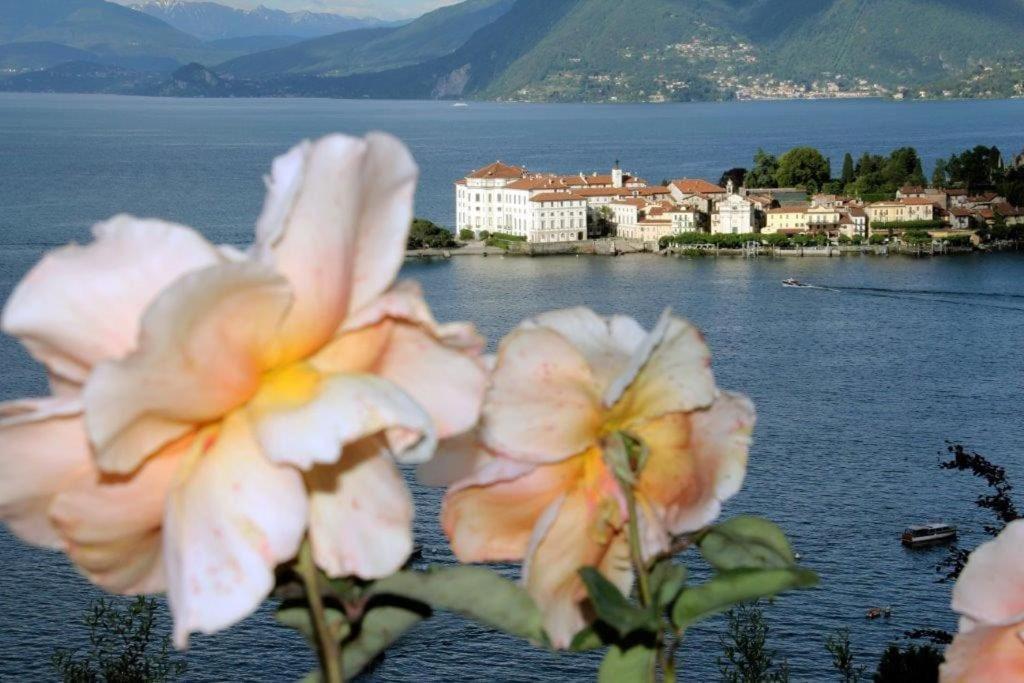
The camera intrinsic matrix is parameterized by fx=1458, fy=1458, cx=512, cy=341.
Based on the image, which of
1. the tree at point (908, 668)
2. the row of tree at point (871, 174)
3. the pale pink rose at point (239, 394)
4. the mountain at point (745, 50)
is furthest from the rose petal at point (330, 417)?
the mountain at point (745, 50)

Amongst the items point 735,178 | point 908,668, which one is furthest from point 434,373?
point 735,178

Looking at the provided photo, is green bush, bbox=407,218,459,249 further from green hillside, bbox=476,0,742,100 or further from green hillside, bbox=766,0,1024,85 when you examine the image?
green hillside, bbox=766,0,1024,85

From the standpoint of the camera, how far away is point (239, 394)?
0.33m

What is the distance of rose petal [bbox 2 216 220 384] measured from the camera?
31cm

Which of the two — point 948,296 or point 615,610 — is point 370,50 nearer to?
point 948,296

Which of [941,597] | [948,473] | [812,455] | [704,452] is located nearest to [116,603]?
[941,597]

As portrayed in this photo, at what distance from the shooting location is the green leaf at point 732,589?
346mm

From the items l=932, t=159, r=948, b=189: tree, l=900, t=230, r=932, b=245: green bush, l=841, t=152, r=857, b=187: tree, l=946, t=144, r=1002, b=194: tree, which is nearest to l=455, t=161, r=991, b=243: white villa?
l=900, t=230, r=932, b=245: green bush

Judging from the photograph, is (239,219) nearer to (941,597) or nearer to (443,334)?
(941,597)

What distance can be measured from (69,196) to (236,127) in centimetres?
3186

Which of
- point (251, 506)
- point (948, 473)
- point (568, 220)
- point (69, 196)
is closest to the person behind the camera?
point (251, 506)

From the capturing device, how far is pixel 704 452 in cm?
40

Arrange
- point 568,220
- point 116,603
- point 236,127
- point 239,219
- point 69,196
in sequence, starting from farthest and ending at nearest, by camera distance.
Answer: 1. point 236,127
2. point 69,196
3. point 568,220
4. point 239,219
5. point 116,603

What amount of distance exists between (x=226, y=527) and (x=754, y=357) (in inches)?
711
